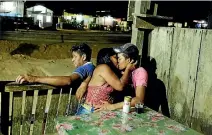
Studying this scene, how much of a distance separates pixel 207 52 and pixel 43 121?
2.80m

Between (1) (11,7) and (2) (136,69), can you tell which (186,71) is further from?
(1) (11,7)

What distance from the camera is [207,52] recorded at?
3500 mm

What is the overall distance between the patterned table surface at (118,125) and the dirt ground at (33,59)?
27.5 ft

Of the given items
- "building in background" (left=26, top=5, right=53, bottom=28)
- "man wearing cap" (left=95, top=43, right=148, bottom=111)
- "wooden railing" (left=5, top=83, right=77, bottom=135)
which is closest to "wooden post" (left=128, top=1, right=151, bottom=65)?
"man wearing cap" (left=95, top=43, right=148, bottom=111)

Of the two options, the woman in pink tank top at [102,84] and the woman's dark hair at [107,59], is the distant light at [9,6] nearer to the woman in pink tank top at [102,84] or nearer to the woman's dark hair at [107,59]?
the woman's dark hair at [107,59]

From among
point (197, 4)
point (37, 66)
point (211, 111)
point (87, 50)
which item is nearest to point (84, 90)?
point (87, 50)

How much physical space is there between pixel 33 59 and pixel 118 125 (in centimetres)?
1315

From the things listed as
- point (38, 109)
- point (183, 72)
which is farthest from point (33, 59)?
point (183, 72)

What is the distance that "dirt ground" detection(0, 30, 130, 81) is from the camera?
11839 mm

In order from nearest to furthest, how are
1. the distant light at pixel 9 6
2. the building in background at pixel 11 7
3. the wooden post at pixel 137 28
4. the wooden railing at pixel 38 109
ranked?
1. the wooden railing at pixel 38 109
2. the wooden post at pixel 137 28
3. the building in background at pixel 11 7
4. the distant light at pixel 9 6

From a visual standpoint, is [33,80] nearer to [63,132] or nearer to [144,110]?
[63,132]

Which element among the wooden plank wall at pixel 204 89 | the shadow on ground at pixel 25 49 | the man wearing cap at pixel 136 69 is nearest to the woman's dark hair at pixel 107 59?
the man wearing cap at pixel 136 69

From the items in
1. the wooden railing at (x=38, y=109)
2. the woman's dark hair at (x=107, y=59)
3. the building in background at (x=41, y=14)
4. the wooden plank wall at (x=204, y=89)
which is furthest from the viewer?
the building in background at (x=41, y=14)

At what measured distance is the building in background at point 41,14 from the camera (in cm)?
4025
